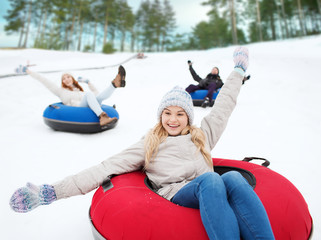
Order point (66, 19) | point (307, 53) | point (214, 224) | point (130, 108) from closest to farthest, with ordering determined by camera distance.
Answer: point (214, 224) < point (130, 108) < point (307, 53) < point (66, 19)

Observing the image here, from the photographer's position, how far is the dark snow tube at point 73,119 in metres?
3.30

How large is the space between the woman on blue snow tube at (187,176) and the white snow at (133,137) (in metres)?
0.46

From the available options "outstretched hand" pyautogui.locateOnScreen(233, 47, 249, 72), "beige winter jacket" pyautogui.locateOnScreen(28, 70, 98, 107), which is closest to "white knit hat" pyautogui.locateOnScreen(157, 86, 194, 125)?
"outstretched hand" pyautogui.locateOnScreen(233, 47, 249, 72)

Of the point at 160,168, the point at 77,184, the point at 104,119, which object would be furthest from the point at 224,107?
the point at 104,119

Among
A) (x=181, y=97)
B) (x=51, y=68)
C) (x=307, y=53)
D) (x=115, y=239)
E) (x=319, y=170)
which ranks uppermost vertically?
(x=51, y=68)

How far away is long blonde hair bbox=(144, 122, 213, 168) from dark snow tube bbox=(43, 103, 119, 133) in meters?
2.00

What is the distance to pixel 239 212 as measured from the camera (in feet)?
3.24

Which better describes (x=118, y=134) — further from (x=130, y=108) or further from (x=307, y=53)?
(x=307, y=53)

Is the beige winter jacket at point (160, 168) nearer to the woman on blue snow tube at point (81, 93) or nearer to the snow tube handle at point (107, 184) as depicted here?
the snow tube handle at point (107, 184)

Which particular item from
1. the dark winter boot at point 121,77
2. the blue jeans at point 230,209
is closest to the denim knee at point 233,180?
the blue jeans at point 230,209

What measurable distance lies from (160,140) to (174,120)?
16cm

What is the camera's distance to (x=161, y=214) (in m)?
1.03

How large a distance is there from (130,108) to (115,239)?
13.8ft

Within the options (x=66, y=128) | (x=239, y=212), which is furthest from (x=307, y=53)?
(x=239, y=212)
